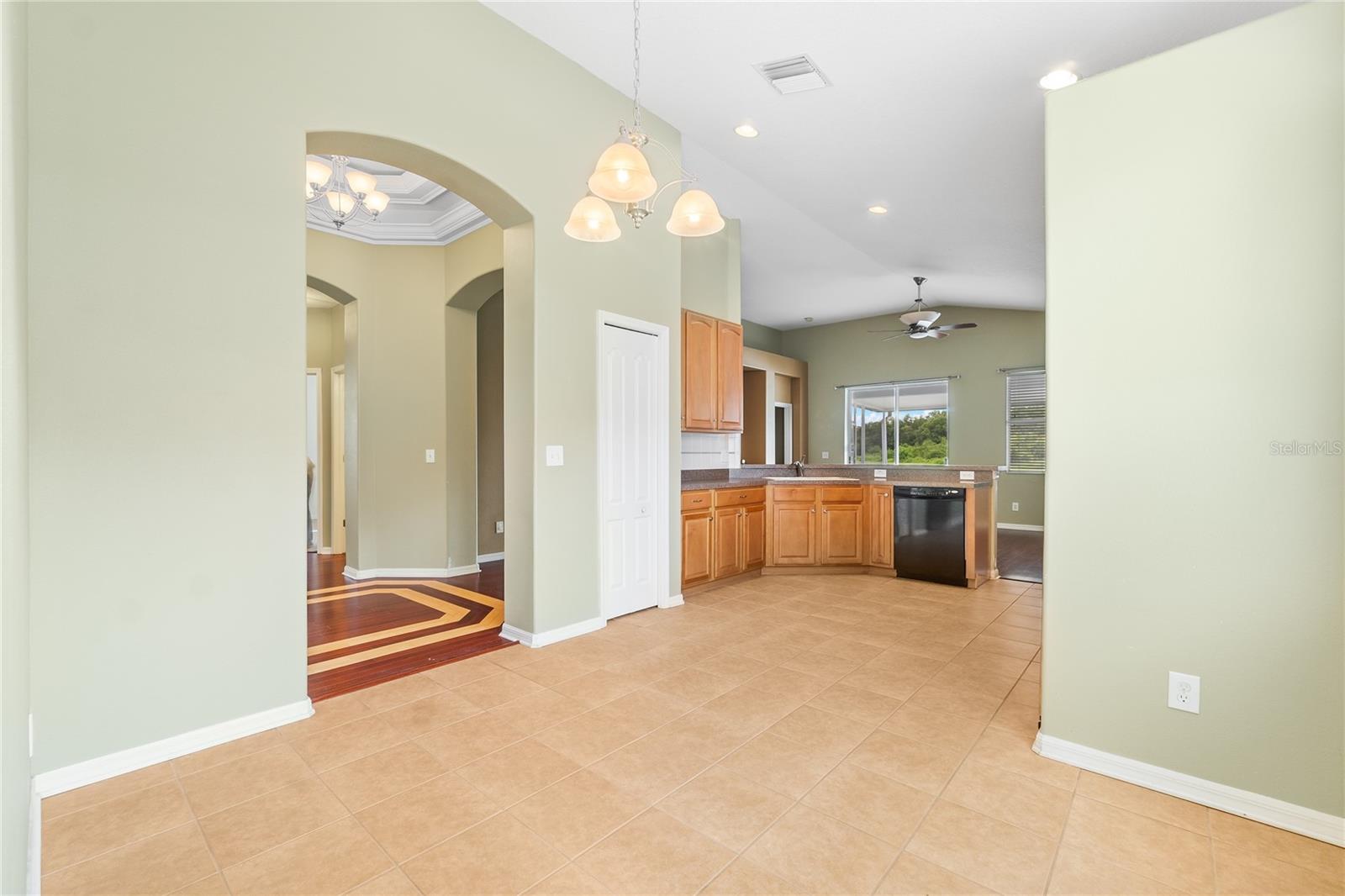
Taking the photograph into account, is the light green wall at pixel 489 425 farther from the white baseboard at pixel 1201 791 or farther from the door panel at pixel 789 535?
the white baseboard at pixel 1201 791

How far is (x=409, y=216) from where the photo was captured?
5371 mm

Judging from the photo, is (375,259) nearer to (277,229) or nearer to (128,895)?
(277,229)

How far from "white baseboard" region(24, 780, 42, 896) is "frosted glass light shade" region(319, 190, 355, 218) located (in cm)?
353

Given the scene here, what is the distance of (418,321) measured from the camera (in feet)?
18.6

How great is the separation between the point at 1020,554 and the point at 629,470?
5230 mm

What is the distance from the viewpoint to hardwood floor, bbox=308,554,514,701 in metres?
3.24

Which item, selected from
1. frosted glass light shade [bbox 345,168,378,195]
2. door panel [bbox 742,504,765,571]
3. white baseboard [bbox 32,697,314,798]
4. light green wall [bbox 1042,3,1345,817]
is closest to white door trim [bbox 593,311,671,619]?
door panel [bbox 742,504,765,571]

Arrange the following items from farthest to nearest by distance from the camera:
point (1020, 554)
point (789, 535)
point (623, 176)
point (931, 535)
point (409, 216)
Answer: point (1020, 554) → point (789, 535) → point (931, 535) → point (409, 216) → point (623, 176)

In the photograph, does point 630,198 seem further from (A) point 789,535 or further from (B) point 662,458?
(A) point 789,535

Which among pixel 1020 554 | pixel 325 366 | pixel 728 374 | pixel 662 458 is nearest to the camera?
pixel 662 458

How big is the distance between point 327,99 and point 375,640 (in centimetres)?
288

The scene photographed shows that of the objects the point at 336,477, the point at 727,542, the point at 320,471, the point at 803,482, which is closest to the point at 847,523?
the point at 803,482

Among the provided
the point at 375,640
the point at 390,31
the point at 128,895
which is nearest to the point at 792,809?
the point at 128,895

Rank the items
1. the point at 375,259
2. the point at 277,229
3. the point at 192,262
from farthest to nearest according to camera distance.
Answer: the point at 375,259
the point at 277,229
the point at 192,262
